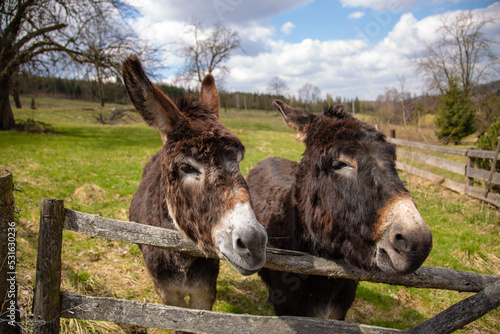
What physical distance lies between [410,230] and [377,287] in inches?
171

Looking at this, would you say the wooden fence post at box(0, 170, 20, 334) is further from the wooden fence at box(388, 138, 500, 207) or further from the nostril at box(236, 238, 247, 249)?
the wooden fence at box(388, 138, 500, 207)

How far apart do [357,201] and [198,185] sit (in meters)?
1.31

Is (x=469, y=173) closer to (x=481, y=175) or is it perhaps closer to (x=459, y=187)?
(x=481, y=175)

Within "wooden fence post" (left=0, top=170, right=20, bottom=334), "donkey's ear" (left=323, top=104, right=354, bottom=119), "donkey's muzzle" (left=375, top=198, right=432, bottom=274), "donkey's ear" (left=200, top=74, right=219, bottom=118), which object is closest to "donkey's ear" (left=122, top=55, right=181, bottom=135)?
"donkey's ear" (left=200, top=74, right=219, bottom=118)

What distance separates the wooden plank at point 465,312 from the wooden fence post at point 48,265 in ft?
10.5

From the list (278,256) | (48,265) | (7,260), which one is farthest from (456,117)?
(7,260)

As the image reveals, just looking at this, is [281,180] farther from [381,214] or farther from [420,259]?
[420,259]

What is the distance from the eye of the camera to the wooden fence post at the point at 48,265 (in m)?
2.21

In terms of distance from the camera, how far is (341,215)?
89.3 inches

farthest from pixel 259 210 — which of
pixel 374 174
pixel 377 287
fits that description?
pixel 377 287

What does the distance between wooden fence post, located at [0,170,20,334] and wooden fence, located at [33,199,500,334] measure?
0.18 m

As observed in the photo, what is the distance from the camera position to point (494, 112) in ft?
79.5

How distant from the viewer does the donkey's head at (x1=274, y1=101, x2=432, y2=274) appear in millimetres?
1808

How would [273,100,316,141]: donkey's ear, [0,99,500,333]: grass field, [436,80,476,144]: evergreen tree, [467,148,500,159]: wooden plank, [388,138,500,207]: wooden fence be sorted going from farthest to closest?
1. [436,80,476,144]: evergreen tree
2. [467,148,500,159]: wooden plank
3. [388,138,500,207]: wooden fence
4. [0,99,500,333]: grass field
5. [273,100,316,141]: donkey's ear
